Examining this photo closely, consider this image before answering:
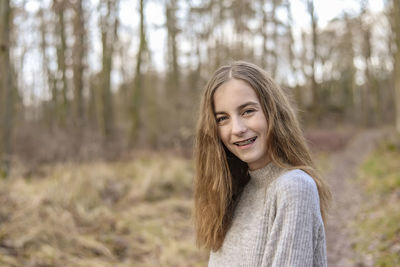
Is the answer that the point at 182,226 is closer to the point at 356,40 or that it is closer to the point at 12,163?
the point at 12,163

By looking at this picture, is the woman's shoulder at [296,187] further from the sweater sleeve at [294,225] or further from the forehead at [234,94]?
the forehead at [234,94]

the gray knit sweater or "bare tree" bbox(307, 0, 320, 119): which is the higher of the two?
"bare tree" bbox(307, 0, 320, 119)

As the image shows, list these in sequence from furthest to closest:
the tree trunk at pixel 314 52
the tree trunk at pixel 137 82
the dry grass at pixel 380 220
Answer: the tree trunk at pixel 314 52, the tree trunk at pixel 137 82, the dry grass at pixel 380 220

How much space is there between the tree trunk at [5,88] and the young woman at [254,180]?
253 inches

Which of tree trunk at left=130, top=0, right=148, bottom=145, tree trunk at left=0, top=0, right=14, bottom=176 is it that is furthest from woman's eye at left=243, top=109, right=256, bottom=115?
tree trunk at left=130, top=0, right=148, bottom=145

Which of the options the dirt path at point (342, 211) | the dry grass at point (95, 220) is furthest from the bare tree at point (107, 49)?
the dirt path at point (342, 211)

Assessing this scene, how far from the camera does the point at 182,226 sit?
616 centimetres

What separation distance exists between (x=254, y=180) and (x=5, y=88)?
7106 millimetres

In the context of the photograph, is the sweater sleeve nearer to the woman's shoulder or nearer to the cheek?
the woman's shoulder

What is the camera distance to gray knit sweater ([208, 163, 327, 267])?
118cm

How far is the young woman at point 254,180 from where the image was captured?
1.22m

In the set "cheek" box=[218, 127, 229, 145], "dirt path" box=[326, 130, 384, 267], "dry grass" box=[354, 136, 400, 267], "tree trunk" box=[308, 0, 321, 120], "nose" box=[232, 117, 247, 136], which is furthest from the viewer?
"tree trunk" box=[308, 0, 321, 120]

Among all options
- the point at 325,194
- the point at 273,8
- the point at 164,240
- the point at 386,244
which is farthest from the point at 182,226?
the point at 273,8

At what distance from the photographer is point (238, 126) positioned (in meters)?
1.49
